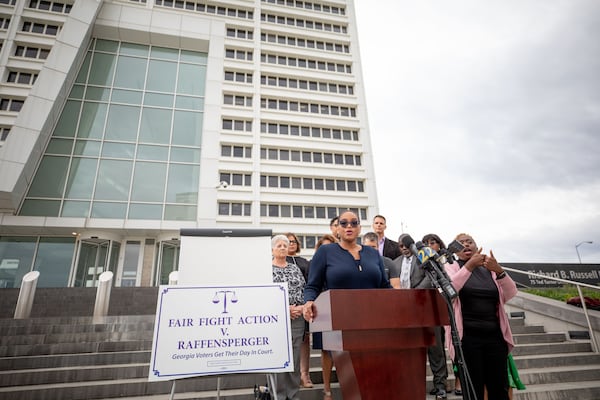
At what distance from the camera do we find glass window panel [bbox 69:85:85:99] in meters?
19.8

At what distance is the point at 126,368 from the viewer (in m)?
4.71

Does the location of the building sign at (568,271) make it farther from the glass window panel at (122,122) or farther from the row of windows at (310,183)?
the glass window panel at (122,122)

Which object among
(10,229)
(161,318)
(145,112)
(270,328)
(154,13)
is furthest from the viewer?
(154,13)

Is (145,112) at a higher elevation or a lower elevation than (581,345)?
higher

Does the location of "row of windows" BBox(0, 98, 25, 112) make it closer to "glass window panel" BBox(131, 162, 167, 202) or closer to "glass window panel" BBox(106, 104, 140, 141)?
"glass window panel" BBox(106, 104, 140, 141)

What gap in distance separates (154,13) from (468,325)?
1074 inches

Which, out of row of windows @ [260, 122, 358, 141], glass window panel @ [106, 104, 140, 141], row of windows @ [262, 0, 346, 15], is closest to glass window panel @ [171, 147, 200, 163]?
glass window panel @ [106, 104, 140, 141]

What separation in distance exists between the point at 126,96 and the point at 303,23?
16.9 m

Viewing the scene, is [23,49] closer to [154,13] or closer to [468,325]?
[154,13]

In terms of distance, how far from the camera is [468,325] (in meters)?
3.03

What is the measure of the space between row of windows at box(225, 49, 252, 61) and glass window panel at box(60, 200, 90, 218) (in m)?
15.4

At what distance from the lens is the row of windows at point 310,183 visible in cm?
2354

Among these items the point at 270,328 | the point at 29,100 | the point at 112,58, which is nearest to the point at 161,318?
the point at 270,328

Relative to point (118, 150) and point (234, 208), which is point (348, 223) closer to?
point (234, 208)
